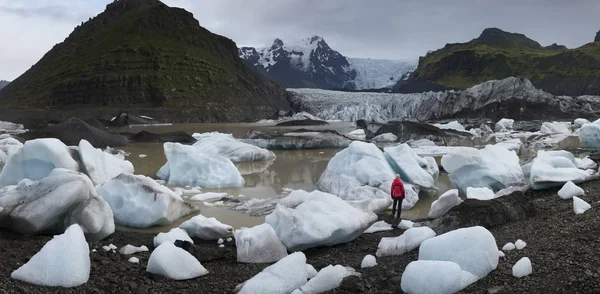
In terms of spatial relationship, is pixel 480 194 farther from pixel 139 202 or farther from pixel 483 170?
Answer: pixel 139 202

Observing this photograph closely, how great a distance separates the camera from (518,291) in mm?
4016

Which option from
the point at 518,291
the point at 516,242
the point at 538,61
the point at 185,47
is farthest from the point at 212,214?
the point at 538,61

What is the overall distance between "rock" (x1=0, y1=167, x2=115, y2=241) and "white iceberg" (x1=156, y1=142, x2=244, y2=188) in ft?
17.0

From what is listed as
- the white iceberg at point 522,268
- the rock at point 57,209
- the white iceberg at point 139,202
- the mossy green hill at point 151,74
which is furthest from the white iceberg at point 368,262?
the mossy green hill at point 151,74

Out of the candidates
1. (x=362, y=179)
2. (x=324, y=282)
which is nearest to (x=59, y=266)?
(x=324, y=282)

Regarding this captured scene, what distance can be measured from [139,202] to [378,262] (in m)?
4.18

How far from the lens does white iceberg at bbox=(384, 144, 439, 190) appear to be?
35.1 feet

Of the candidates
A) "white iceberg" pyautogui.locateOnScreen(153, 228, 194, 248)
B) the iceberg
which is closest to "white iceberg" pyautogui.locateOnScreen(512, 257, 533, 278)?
"white iceberg" pyautogui.locateOnScreen(153, 228, 194, 248)

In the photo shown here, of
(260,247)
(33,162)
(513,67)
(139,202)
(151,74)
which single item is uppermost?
(513,67)

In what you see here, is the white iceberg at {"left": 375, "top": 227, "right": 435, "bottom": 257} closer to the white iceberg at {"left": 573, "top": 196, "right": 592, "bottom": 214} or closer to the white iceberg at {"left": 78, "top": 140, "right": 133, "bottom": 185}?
the white iceberg at {"left": 573, "top": 196, "right": 592, "bottom": 214}

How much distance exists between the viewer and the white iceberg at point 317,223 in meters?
6.12

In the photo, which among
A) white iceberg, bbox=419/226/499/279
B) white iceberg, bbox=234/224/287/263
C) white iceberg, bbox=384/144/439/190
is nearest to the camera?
white iceberg, bbox=419/226/499/279

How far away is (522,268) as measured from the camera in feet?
14.2

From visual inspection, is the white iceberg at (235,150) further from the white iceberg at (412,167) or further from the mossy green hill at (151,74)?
the mossy green hill at (151,74)
